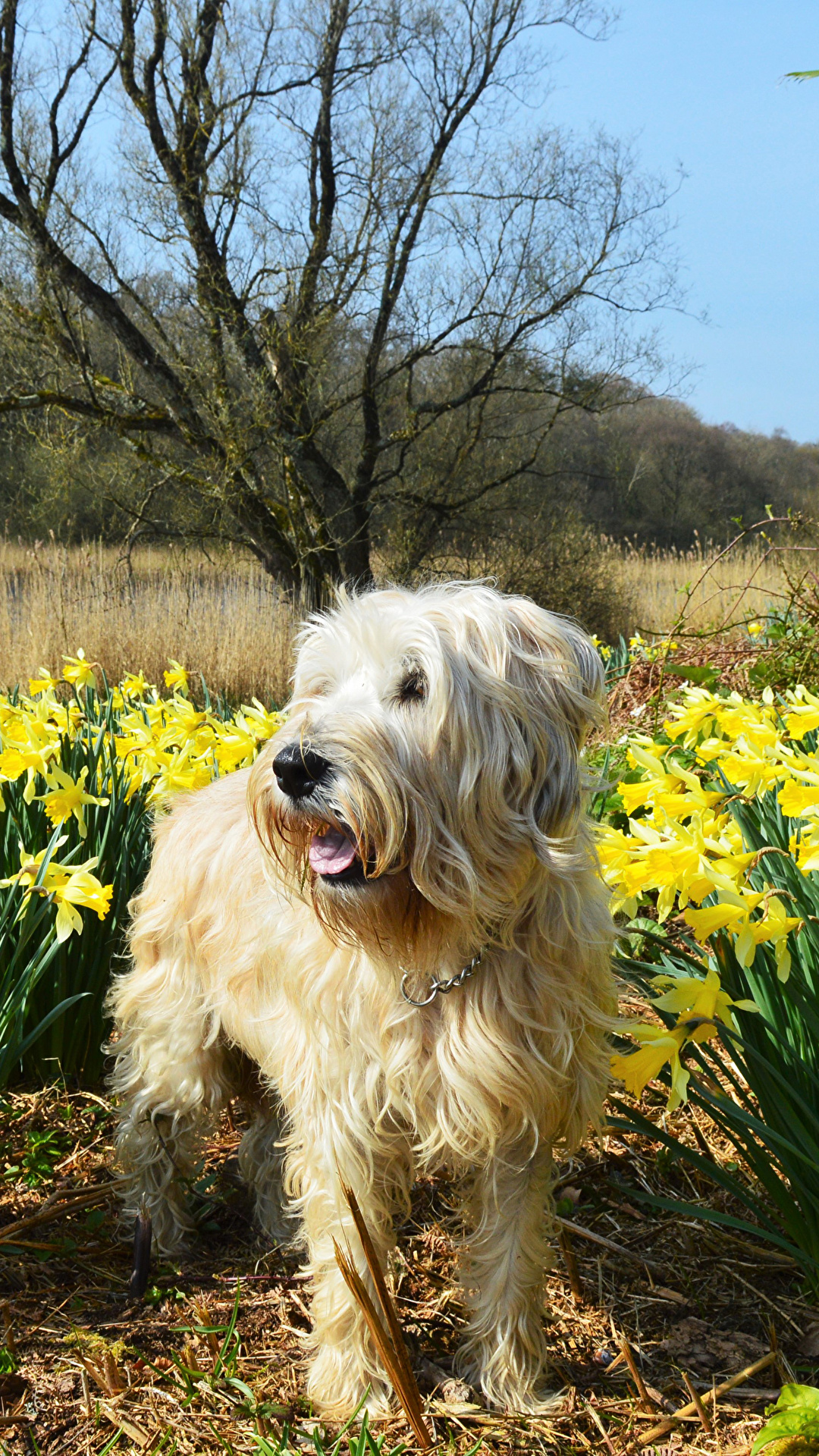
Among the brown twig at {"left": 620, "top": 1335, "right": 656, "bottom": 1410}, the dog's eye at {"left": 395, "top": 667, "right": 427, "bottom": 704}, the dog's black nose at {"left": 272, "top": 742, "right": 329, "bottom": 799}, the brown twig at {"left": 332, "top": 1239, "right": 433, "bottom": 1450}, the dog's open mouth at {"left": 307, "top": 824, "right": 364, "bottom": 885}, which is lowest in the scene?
the brown twig at {"left": 620, "top": 1335, "right": 656, "bottom": 1410}

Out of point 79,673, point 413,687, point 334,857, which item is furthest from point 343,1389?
point 79,673

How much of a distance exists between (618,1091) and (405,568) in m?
11.0

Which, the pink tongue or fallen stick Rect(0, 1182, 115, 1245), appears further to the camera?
fallen stick Rect(0, 1182, 115, 1245)

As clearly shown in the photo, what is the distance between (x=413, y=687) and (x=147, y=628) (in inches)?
376

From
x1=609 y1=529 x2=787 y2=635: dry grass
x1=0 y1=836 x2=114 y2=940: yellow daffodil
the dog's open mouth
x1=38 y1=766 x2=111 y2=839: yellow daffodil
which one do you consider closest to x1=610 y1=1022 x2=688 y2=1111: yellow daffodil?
the dog's open mouth

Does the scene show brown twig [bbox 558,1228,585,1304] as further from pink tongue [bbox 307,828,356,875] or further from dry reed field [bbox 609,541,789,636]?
dry reed field [bbox 609,541,789,636]

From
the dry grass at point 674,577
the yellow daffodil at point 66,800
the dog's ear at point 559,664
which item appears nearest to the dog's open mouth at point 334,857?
the dog's ear at point 559,664

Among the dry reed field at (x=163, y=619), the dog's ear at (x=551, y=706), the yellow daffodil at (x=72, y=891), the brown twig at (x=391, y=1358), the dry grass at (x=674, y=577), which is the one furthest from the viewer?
the dry grass at (x=674, y=577)

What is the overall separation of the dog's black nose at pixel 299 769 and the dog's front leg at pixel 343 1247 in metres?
0.67

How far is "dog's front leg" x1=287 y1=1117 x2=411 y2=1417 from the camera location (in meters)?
1.86

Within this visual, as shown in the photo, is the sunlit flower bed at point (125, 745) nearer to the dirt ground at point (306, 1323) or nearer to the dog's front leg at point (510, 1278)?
the dirt ground at point (306, 1323)

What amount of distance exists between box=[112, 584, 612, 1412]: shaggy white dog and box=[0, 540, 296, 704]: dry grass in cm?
774

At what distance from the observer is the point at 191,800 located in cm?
254

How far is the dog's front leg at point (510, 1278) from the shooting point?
6.19 feet
